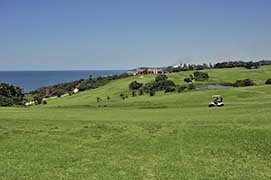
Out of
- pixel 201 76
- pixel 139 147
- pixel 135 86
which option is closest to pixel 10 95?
pixel 135 86

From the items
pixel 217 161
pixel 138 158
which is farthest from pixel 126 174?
pixel 217 161

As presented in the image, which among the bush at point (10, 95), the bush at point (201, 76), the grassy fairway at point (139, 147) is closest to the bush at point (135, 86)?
the bush at point (201, 76)

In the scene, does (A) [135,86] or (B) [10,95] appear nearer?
(B) [10,95]

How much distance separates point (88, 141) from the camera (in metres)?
25.5

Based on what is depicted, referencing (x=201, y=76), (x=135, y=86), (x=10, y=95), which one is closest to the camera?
(x=10, y=95)

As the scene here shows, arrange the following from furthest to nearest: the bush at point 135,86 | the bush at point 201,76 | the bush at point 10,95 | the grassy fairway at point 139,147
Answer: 1. the bush at point 201,76
2. the bush at point 135,86
3. the bush at point 10,95
4. the grassy fairway at point 139,147

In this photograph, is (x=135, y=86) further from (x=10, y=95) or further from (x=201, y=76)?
(x=10, y=95)

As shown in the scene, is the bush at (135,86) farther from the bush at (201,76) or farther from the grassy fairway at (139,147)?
the grassy fairway at (139,147)

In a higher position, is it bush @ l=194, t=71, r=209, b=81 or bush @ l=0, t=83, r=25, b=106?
bush @ l=194, t=71, r=209, b=81

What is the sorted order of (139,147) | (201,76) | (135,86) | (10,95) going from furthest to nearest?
(201,76), (135,86), (10,95), (139,147)

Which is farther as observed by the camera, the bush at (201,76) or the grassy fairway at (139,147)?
the bush at (201,76)

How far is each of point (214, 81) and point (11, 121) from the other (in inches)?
3826

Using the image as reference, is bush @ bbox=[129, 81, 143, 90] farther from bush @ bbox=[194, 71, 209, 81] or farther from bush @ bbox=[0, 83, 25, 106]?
bush @ bbox=[0, 83, 25, 106]

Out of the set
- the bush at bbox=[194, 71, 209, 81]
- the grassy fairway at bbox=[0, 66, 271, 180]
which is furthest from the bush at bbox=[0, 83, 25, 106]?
the bush at bbox=[194, 71, 209, 81]
